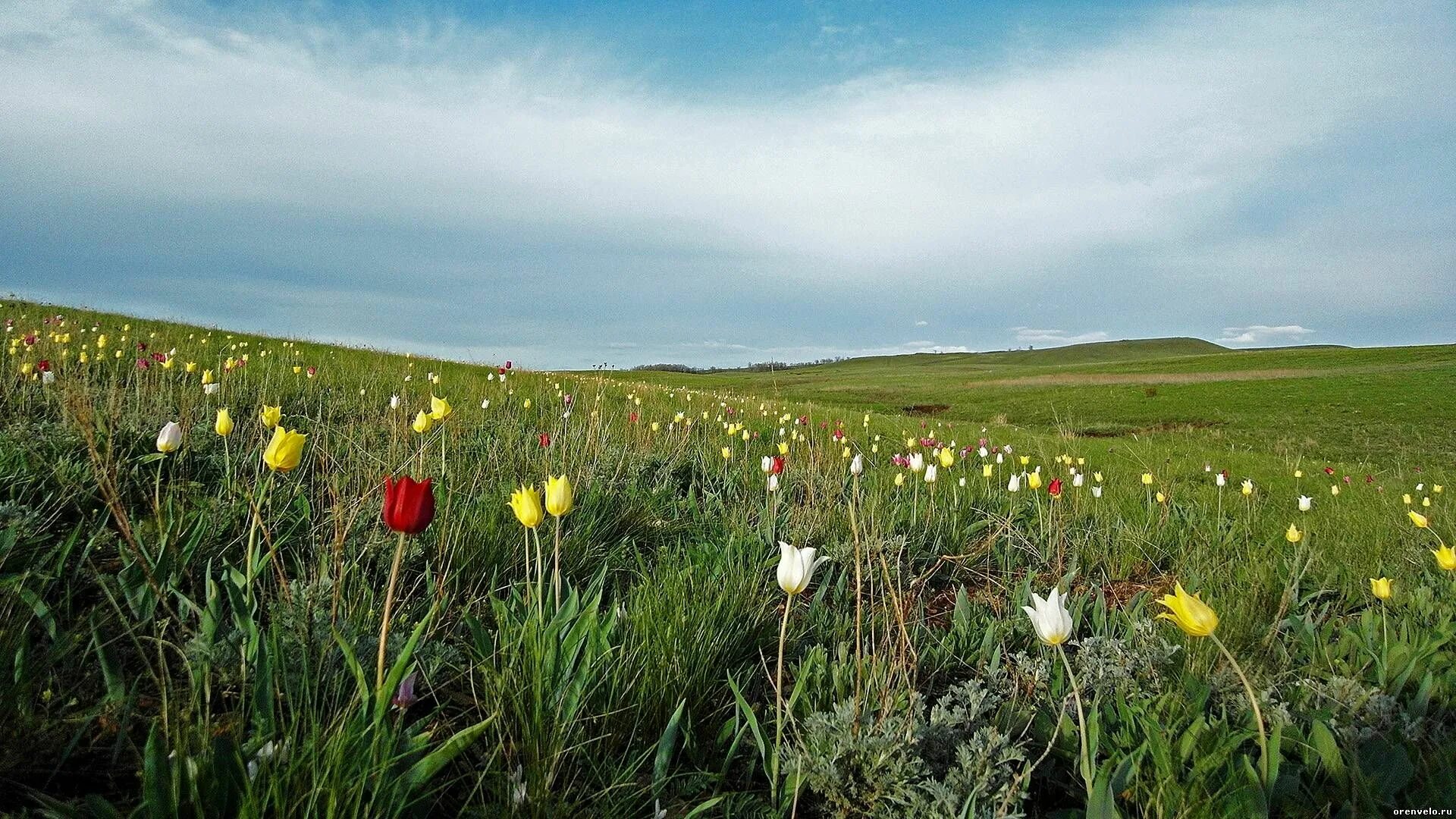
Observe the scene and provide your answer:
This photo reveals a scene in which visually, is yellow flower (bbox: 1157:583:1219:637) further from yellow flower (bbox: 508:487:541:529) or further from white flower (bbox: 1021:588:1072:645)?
yellow flower (bbox: 508:487:541:529)

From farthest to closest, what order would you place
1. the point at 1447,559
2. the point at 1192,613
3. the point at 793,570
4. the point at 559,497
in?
1. the point at 1447,559
2. the point at 559,497
3. the point at 793,570
4. the point at 1192,613

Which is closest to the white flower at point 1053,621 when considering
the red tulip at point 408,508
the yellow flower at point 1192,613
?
the yellow flower at point 1192,613

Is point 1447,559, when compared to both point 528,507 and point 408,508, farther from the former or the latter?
point 408,508

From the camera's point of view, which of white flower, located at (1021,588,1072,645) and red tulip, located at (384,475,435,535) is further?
white flower, located at (1021,588,1072,645)

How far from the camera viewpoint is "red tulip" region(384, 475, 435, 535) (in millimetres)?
1554

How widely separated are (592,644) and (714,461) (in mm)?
4249

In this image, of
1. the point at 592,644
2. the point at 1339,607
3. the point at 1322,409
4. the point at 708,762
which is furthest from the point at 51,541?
the point at 1322,409

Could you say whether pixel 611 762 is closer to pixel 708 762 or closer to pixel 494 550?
pixel 708 762

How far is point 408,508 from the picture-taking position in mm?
1573

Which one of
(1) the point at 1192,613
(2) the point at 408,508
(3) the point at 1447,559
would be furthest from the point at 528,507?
(3) the point at 1447,559

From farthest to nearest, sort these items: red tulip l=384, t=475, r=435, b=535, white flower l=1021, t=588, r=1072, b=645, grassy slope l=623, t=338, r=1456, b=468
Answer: grassy slope l=623, t=338, r=1456, b=468, white flower l=1021, t=588, r=1072, b=645, red tulip l=384, t=475, r=435, b=535

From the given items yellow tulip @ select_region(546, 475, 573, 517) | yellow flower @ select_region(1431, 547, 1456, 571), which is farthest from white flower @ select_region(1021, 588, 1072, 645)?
yellow flower @ select_region(1431, 547, 1456, 571)

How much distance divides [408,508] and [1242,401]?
127ft

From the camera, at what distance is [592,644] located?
6.59 feet
